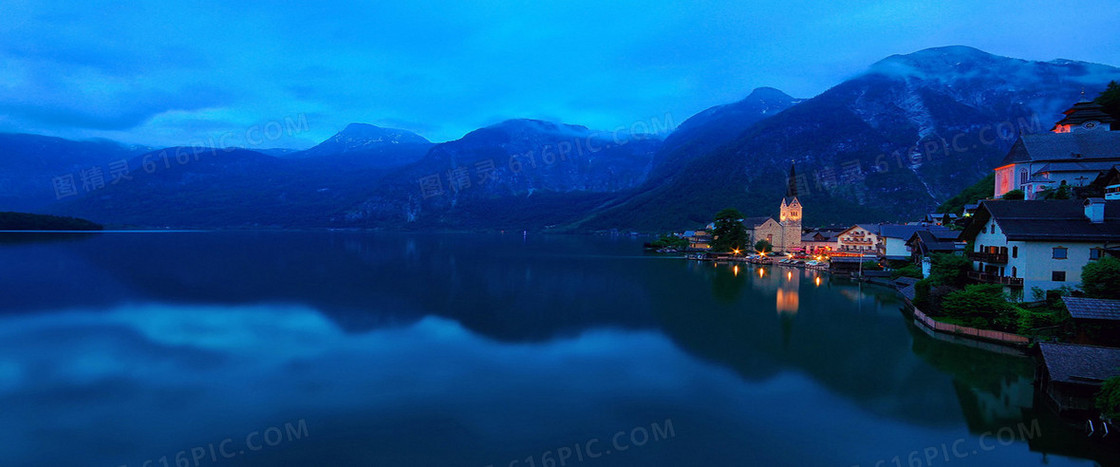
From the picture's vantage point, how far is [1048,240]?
86.6ft

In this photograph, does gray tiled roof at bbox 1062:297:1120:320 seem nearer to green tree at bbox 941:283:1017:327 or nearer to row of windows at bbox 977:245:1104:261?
green tree at bbox 941:283:1017:327

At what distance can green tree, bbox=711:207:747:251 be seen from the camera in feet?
286

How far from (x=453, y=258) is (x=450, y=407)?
67156 mm

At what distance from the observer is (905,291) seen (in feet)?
131

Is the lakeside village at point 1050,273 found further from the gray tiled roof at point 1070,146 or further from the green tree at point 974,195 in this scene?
the green tree at point 974,195

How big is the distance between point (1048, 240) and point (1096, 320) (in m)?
8.51

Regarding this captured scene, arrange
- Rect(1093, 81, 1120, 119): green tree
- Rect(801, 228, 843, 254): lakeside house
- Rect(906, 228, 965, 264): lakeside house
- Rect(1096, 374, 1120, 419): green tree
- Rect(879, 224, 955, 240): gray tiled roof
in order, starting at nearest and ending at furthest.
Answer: Rect(1096, 374, 1120, 419): green tree, Rect(906, 228, 965, 264): lakeside house, Rect(1093, 81, 1120, 119): green tree, Rect(879, 224, 955, 240): gray tiled roof, Rect(801, 228, 843, 254): lakeside house

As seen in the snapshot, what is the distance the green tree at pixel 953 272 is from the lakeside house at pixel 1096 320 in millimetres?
12607

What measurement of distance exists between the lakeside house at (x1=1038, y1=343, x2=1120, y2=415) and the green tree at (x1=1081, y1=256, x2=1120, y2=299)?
322 inches

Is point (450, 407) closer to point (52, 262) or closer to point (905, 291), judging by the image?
point (905, 291)

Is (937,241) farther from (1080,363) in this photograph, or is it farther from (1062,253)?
(1080,363)

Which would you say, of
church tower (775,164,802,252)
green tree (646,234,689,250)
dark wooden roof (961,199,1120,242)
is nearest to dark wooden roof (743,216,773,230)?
church tower (775,164,802,252)

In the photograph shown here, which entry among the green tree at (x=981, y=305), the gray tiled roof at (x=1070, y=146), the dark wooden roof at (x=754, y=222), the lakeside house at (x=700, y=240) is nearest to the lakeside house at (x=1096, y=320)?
the green tree at (x=981, y=305)

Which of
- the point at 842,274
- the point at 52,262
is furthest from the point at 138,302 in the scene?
the point at 842,274
